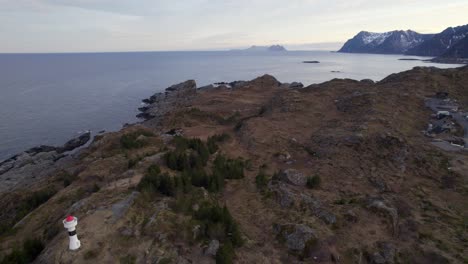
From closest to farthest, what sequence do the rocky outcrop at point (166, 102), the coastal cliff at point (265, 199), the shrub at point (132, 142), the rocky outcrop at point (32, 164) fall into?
the coastal cliff at point (265, 199)
the shrub at point (132, 142)
the rocky outcrop at point (32, 164)
the rocky outcrop at point (166, 102)

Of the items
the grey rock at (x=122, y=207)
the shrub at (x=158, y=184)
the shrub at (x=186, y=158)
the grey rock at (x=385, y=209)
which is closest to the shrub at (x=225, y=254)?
the grey rock at (x=122, y=207)

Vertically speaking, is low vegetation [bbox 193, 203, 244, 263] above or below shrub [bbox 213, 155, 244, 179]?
above

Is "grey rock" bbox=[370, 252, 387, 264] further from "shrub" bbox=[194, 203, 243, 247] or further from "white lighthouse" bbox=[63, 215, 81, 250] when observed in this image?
"white lighthouse" bbox=[63, 215, 81, 250]

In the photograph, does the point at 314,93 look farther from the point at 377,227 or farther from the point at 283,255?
the point at 283,255

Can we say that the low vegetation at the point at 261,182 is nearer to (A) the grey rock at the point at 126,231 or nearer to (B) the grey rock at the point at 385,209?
(B) the grey rock at the point at 385,209

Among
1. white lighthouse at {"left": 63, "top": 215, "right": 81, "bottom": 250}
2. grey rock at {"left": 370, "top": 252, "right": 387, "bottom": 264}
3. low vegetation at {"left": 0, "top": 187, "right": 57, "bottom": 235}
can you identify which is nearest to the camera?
white lighthouse at {"left": 63, "top": 215, "right": 81, "bottom": 250}

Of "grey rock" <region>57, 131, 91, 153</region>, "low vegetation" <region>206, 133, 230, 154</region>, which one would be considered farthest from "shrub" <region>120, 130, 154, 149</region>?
"grey rock" <region>57, 131, 91, 153</region>
